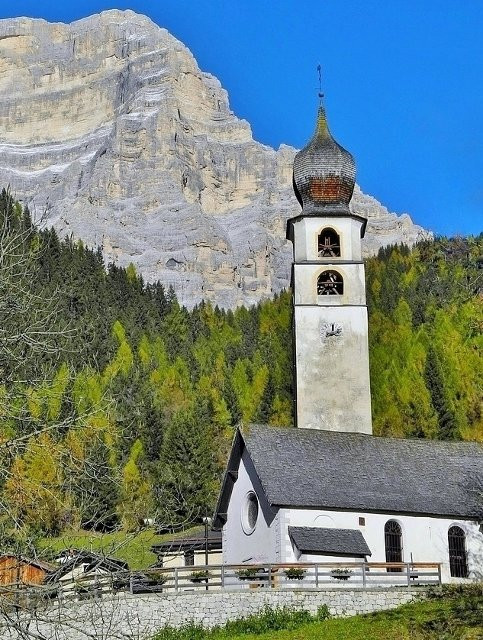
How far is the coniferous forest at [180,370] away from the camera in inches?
432

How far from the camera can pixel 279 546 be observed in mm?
31047

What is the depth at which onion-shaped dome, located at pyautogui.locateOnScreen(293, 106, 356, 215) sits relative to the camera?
40781 millimetres

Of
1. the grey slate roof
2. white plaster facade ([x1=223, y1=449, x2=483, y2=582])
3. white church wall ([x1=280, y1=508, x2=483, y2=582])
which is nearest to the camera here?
the grey slate roof

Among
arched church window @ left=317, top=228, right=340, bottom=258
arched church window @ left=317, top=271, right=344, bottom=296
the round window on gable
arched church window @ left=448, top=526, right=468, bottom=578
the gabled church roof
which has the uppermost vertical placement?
arched church window @ left=317, top=228, right=340, bottom=258

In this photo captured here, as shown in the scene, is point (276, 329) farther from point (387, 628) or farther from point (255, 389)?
point (387, 628)

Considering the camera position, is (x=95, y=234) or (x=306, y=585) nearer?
(x=306, y=585)

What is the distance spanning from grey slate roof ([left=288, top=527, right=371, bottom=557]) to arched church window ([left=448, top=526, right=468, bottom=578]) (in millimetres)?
3156

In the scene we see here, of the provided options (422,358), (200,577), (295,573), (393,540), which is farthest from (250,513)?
(422,358)

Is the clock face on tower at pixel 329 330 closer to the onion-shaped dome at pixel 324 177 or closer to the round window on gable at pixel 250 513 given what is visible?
the onion-shaped dome at pixel 324 177

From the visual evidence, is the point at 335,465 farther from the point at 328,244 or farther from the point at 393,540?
the point at 328,244

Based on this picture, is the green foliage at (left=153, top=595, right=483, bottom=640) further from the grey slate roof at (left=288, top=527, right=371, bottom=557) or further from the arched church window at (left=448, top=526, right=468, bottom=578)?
the arched church window at (left=448, top=526, right=468, bottom=578)

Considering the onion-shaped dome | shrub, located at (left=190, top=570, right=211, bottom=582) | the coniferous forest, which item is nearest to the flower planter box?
shrub, located at (left=190, top=570, right=211, bottom=582)

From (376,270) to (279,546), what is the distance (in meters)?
82.1

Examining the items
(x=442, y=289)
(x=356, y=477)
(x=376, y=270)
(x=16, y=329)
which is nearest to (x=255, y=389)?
(x=442, y=289)
